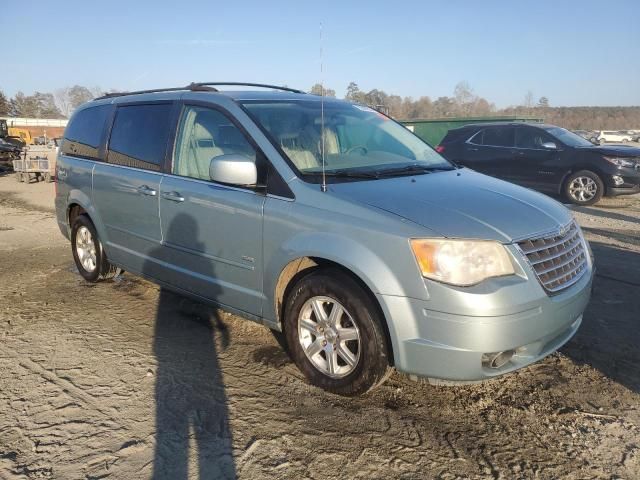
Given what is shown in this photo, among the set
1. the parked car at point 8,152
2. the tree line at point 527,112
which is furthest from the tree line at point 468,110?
the parked car at point 8,152

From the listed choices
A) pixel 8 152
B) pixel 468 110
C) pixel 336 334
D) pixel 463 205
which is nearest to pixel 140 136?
pixel 336 334

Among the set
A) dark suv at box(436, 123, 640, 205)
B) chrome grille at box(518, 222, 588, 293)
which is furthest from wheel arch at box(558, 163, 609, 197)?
chrome grille at box(518, 222, 588, 293)

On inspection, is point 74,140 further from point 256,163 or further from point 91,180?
point 256,163

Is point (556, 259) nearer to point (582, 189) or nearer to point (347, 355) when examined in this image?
A: point (347, 355)

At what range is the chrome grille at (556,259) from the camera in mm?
2793

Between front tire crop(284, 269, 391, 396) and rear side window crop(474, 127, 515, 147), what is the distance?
9.26 m

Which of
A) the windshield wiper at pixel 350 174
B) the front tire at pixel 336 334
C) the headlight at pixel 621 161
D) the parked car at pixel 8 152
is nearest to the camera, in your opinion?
the front tire at pixel 336 334

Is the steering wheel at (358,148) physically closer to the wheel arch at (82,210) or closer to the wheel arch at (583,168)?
the wheel arch at (82,210)

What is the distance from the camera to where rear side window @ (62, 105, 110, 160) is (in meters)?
5.04

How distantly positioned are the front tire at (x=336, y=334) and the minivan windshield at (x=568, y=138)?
9305mm

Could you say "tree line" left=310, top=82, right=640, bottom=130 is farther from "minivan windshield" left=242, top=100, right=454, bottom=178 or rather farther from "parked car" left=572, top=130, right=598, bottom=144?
"minivan windshield" left=242, top=100, right=454, bottom=178

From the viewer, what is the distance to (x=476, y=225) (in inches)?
109

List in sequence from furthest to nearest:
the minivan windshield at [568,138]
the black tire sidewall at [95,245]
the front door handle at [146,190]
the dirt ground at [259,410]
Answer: the minivan windshield at [568,138]
the black tire sidewall at [95,245]
the front door handle at [146,190]
the dirt ground at [259,410]

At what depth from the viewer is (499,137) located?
1127 centimetres
